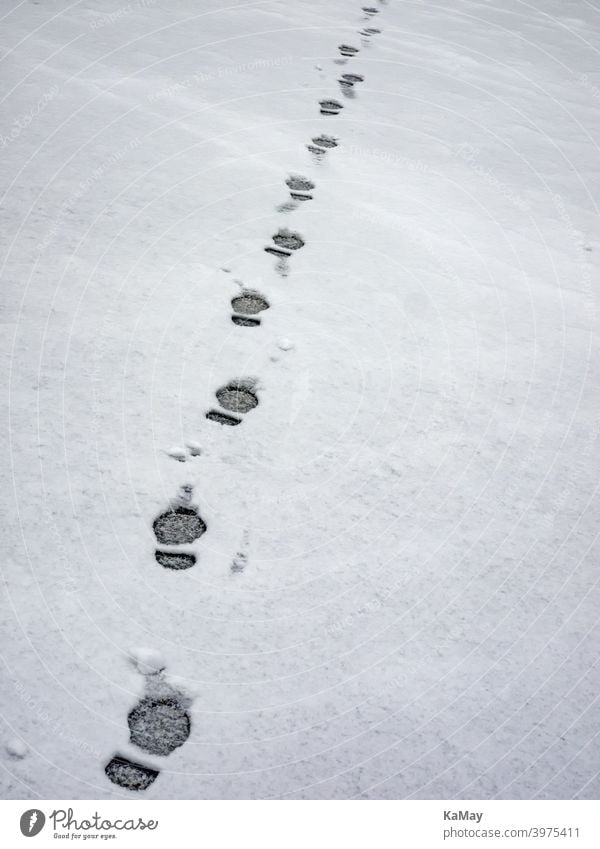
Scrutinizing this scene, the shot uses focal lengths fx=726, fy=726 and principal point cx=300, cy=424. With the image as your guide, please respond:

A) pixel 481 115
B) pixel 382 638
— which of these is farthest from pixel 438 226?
pixel 382 638

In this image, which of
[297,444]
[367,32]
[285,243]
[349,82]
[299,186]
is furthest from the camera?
[367,32]

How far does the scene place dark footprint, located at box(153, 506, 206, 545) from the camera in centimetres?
192

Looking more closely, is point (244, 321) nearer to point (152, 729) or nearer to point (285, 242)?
point (285, 242)

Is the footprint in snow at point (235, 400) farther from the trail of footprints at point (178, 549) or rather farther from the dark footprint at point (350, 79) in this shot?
the dark footprint at point (350, 79)

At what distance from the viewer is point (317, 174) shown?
3.54m

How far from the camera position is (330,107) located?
4.24 metres

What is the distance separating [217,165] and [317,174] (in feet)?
1.60

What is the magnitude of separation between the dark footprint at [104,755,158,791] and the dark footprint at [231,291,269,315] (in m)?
1.62

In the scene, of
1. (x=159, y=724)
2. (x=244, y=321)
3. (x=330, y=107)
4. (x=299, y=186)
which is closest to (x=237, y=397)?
(x=244, y=321)

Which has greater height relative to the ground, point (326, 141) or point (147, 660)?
point (326, 141)
